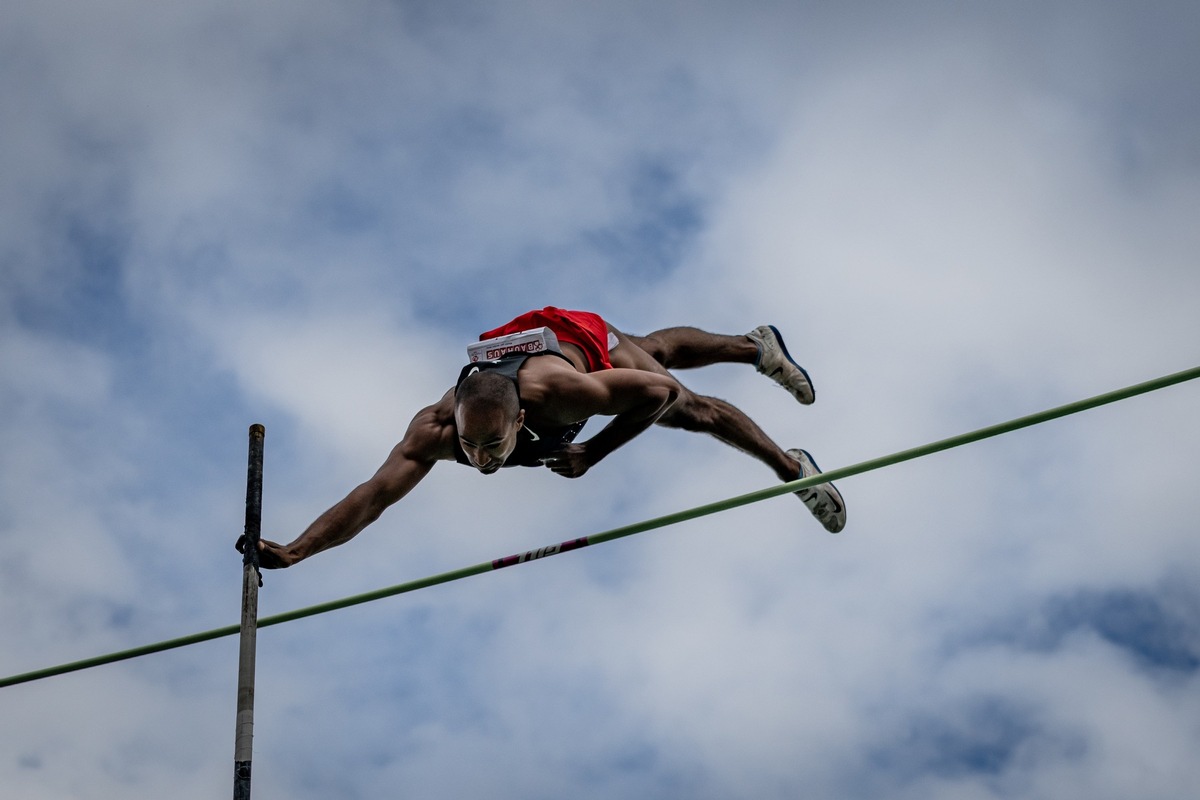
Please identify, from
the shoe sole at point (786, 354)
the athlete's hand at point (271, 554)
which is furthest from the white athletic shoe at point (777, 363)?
the athlete's hand at point (271, 554)

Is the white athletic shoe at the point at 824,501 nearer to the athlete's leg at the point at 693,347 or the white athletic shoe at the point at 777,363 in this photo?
the white athletic shoe at the point at 777,363

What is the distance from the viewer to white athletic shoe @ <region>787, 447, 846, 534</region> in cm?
1015

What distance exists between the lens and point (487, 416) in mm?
8547

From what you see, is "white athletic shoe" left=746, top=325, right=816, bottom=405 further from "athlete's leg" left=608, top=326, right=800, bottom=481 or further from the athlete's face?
the athlete's face

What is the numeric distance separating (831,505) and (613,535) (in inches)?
85.1

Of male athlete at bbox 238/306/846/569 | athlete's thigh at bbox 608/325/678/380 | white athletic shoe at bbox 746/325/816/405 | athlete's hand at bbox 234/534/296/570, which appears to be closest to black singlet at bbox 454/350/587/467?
male athlete at bbox 238/306/846/569

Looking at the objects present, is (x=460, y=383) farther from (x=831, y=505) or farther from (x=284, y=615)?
(x=831, y=505)

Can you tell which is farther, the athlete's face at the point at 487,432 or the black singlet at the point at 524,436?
A: the black singlet at the point at 524,436

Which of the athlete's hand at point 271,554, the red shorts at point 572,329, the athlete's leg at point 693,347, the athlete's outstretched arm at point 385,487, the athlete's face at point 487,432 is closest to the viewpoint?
the athlete's face at point 487,432

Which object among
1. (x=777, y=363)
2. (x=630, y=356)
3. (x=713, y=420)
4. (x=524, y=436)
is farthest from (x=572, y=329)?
(x=777, y=363)

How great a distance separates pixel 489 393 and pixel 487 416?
13 centimetres

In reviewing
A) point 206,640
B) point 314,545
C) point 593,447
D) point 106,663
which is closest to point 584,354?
point 593,447

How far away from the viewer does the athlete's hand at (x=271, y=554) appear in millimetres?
8805

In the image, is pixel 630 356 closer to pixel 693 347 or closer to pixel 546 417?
pixel 693 347
